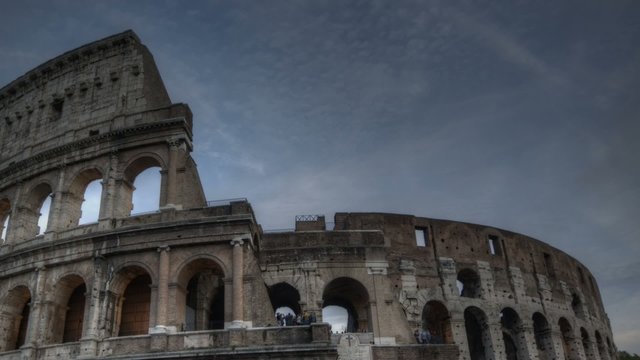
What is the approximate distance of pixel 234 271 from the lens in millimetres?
16062

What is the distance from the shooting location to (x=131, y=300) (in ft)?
58.4

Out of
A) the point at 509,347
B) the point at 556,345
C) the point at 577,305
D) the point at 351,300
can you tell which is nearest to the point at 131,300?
the point at 351,300

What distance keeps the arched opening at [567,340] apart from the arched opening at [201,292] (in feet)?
55.8

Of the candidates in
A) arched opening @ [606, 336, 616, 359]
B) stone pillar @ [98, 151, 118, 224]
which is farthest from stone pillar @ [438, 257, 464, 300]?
arched opening @ [606, 336, 616, 359]

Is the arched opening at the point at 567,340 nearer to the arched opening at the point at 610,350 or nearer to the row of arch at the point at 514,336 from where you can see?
the row of arch at the point at 514,336

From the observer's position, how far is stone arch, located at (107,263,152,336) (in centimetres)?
1698

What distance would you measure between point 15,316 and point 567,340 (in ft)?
77.9

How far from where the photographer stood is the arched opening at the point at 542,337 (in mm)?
24594

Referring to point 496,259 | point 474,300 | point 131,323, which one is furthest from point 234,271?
point 496,259

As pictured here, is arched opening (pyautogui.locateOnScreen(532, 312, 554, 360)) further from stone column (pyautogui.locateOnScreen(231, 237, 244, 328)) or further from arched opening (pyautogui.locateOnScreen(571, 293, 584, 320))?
stone column (pyautogui.locateOnScreen(231, 237, 244, 328))

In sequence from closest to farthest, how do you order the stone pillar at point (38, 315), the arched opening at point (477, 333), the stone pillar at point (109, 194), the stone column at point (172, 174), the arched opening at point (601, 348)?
the stone pillar at point (38, 315)
the stone column at point (172, 174)
the stone pillar at point (109, 194)
the arched opening at point (477, 333)
the arched opening at point (601, 348)

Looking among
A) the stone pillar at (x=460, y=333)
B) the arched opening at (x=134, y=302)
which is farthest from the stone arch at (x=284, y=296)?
the stone pillar at (x=460, y=333)

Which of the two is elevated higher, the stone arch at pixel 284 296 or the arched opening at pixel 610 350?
the stone arch at pixel 284 296

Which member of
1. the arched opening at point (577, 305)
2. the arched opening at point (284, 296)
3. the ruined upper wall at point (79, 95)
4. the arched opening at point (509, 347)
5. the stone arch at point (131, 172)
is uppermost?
the ruined upper wall at point (79, 95)
